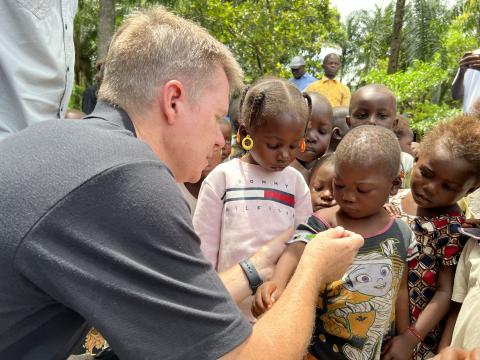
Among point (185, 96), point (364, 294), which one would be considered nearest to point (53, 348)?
point (185, 96)

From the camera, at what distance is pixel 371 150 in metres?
2.31

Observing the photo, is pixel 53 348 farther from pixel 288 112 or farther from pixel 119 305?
pixel 288 112

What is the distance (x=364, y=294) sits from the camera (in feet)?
7.26

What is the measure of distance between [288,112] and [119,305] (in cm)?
175

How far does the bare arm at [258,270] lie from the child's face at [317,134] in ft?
5.12

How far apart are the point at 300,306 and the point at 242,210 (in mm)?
976

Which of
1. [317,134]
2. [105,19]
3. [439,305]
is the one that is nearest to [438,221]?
[439,305]

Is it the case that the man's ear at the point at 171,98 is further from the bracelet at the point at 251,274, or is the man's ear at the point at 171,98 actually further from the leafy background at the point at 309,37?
the leafy background at the point at 309,37

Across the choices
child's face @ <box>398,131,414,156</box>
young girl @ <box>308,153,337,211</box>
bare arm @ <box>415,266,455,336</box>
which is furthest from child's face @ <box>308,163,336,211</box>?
child's face @ <box>398,131,414,156</box>

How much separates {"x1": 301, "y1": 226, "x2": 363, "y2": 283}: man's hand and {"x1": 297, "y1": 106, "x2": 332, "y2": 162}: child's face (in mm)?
1889

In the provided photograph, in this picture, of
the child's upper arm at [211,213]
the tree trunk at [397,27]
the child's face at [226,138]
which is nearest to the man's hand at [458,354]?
the child's upper arm at [211,213]

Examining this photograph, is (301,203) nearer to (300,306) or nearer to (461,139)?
(461,139)

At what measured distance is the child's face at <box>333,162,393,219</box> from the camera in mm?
2273

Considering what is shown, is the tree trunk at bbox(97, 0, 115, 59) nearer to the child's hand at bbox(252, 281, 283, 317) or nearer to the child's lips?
the child's lips
